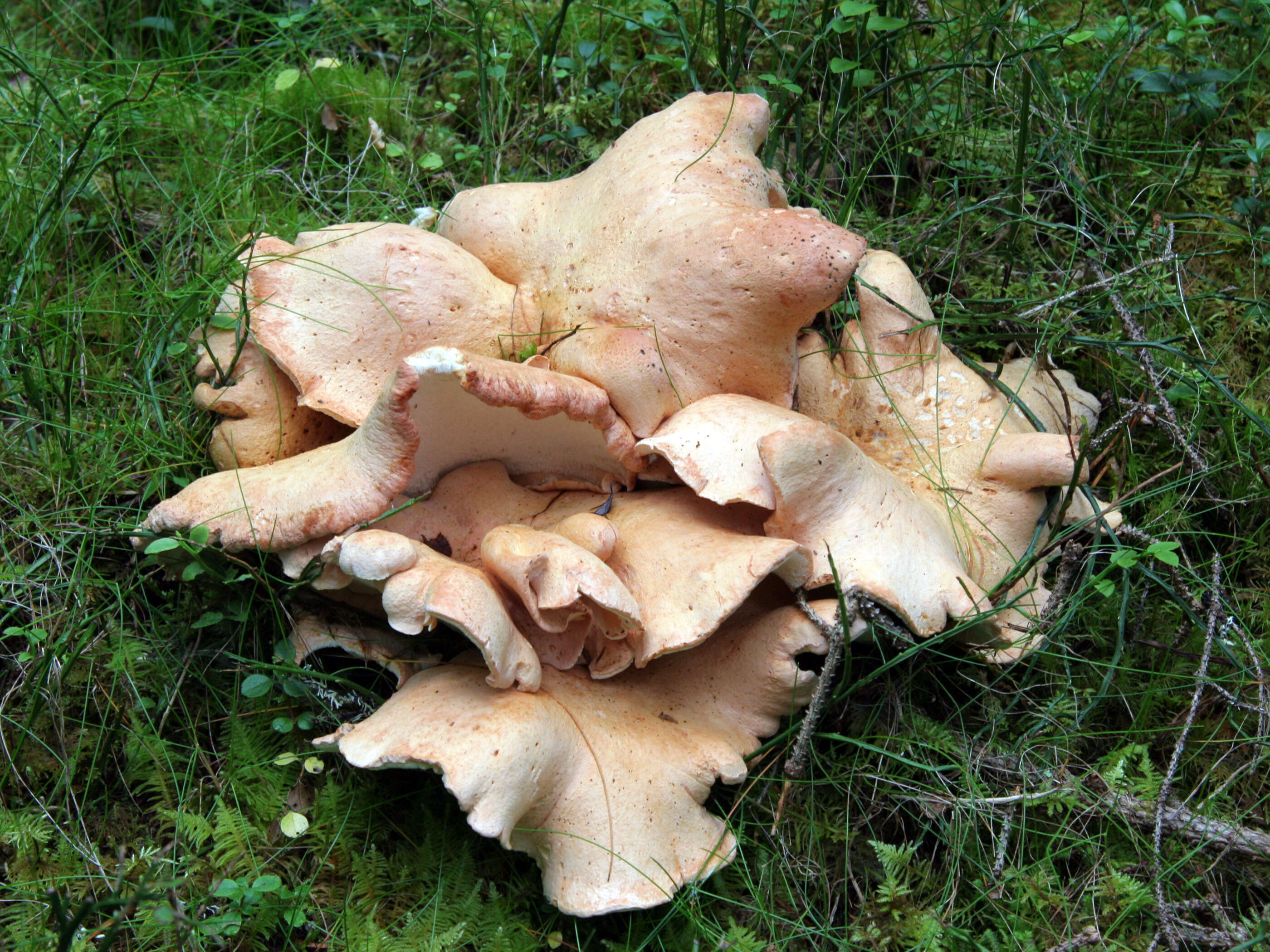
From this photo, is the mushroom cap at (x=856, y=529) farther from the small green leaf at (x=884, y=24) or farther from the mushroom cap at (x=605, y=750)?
the small green leaf at (x=884, y=24)

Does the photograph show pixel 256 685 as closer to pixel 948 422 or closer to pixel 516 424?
pixel 516 424

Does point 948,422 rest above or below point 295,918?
above

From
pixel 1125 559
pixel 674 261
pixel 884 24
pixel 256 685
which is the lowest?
pixel 256 685

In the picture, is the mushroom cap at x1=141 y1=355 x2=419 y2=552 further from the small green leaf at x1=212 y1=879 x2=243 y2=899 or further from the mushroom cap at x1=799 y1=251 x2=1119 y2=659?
the mushroom cap at x1=799 y1=251 x2=1119 y2=659

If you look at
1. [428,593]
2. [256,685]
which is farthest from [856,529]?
[256,685]

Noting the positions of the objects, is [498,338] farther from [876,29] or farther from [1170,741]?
[1170,741]

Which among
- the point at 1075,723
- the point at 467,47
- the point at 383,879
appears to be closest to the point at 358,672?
the point at 383,879

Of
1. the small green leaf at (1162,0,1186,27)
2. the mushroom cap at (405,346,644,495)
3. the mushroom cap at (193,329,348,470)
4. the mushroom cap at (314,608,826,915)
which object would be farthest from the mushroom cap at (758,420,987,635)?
the small green leaf at (1162,0,1186,27)
